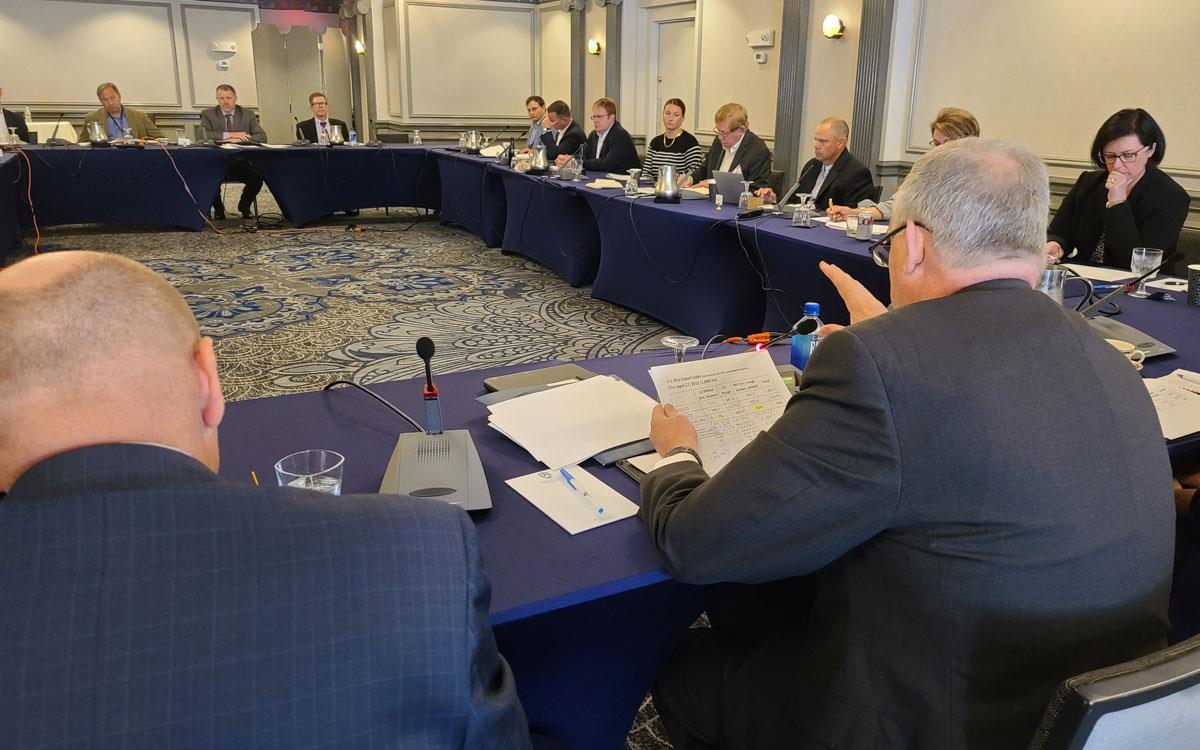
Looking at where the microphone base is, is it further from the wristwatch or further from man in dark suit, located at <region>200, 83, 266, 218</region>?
man in dark suit, located at <region>200, 83, 266, 218</region>

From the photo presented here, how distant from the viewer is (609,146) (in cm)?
750

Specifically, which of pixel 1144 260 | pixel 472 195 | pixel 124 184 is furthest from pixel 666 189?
pixel 124 184

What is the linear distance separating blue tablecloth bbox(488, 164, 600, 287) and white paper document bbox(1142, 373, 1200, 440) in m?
4.13

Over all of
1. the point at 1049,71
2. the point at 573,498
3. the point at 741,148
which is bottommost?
the point at 573,498

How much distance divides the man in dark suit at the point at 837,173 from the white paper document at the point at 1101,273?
6.12 feet

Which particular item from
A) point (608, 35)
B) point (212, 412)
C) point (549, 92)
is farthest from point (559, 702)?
point (549, 92)

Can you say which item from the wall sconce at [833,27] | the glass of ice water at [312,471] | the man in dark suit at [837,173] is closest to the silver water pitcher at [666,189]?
the man in dark suit at [837,173]

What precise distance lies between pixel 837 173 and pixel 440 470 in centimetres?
430

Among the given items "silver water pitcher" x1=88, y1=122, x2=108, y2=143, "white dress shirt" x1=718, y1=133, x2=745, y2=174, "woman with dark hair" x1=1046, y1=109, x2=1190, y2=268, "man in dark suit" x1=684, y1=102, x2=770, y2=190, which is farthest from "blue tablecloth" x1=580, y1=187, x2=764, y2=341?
"silver water pitcher" x1=88, y1=122, x2=108, y2=143

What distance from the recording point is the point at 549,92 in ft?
39.5

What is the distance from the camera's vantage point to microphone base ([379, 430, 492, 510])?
1363 millimetres

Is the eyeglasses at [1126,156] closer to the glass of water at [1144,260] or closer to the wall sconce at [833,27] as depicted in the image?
the glass of water at [1144,260]

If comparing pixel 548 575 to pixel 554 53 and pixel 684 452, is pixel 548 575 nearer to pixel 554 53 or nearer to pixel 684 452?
pixel 684 452

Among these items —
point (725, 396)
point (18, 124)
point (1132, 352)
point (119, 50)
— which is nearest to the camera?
point (725, 396)
